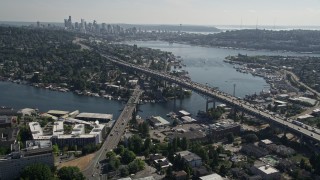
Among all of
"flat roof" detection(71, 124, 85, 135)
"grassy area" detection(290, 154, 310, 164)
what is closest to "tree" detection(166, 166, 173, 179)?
"flat roof" detection(71, 124, 85, 135)

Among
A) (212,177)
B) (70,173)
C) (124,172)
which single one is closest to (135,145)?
(124,172)

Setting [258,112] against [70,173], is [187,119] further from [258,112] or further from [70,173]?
[70,173]

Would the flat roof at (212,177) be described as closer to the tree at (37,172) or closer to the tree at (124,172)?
the tree at (124,172)

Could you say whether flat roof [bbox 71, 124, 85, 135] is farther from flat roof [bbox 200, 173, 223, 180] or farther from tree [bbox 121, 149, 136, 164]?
flat roof [bbox 200, 173, 223, 180]

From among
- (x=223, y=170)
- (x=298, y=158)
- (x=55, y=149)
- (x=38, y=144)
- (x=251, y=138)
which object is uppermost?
(x=38, y=144)

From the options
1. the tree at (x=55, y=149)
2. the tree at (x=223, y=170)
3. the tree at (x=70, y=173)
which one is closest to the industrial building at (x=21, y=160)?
the tree at (x=70, y=173)

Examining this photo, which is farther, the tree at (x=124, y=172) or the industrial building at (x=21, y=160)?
the tree at (x=124, y=172)
